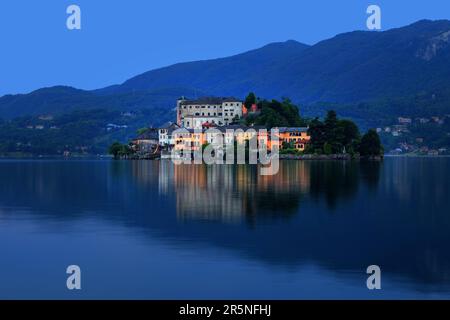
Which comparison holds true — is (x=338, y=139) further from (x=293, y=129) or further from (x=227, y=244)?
(x=227, y=244)

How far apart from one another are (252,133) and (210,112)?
22.2 metres

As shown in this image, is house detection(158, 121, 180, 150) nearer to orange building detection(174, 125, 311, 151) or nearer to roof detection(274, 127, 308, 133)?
orange building detection(174, 125, 311, 151)

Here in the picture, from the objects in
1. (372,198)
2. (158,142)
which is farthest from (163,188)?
(158,142)

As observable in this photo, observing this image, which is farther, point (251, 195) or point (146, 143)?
point (146, 143)

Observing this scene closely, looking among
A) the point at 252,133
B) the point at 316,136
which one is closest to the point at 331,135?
the point at 316,136

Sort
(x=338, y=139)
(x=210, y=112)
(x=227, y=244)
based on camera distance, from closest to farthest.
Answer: (x=227, y=244)
(x=338, y=139)
(x=210, y=112)

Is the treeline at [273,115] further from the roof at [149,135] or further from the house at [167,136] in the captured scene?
the roof at [149,135]

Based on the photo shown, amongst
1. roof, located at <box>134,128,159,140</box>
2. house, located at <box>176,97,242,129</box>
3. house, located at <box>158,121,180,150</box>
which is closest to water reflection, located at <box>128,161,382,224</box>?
house, located at <box>176,97,242,129</box>

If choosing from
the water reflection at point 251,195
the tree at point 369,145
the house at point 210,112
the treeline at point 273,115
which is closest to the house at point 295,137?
the treeline at point 273,115

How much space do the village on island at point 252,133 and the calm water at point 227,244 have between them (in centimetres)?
7182

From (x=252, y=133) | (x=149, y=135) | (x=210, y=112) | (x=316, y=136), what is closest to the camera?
(x=316, y=136)

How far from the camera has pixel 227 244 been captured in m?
22.1

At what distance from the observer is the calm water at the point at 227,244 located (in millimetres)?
16469

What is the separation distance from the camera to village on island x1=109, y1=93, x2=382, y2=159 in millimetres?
112056
